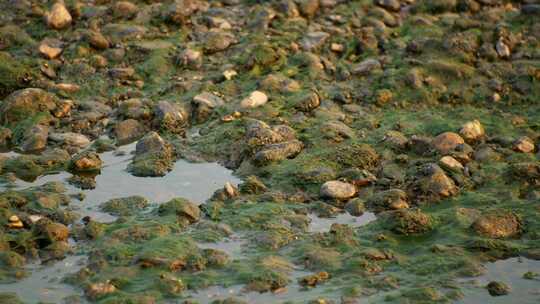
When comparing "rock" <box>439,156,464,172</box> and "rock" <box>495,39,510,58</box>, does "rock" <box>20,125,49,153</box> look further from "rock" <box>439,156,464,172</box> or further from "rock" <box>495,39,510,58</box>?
"rock" <box>495,39,510,58</box>

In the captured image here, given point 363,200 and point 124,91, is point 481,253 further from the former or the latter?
point 124,91

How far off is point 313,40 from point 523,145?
9.62 ft

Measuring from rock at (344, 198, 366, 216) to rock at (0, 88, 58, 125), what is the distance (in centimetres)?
320

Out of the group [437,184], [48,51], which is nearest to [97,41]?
[48,51]

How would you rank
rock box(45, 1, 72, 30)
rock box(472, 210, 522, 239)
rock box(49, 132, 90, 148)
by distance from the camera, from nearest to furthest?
1. rock box(472, 210, 522, 239)
2. rock box(49, 132, 90, 148)
3. rock box(45, 1, 72, 30)

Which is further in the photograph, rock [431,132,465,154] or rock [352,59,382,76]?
rock [352,59,382,76]

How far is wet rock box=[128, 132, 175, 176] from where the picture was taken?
746cm

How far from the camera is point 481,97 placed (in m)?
8.90

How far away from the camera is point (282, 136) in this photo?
26.0 ft

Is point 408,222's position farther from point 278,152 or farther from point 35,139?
point 35,139

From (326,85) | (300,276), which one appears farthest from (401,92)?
(300,276)

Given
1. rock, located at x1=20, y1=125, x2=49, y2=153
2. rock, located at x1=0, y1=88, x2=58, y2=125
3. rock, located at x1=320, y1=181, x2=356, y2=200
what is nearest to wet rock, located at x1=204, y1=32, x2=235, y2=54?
rock, located at x1=0, y1=88, x2=58, y2=125

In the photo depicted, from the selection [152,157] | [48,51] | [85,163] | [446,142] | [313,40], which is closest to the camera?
[85,163]

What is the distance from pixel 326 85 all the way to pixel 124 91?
211 centimetres
